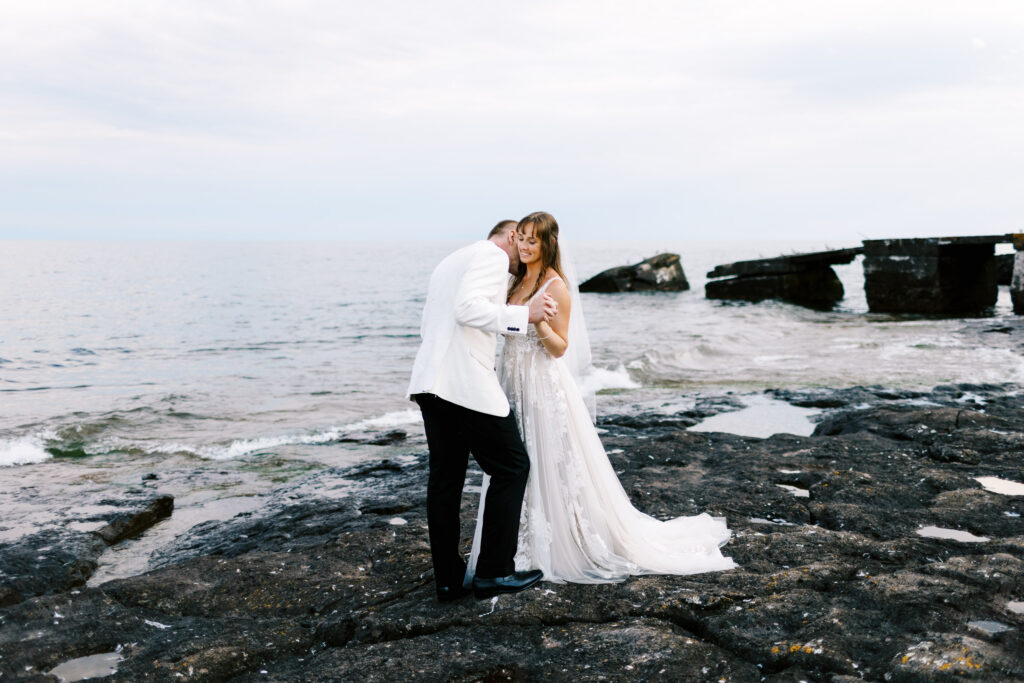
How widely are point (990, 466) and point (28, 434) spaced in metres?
11.4

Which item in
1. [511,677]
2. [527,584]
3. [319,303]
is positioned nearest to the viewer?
[511,677]

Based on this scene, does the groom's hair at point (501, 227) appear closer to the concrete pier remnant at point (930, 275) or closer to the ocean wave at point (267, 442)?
the ocean wave at point (267, 442)

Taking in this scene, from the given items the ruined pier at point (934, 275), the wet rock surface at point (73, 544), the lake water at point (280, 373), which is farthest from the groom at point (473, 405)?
the ruined pier at point (934, 275)

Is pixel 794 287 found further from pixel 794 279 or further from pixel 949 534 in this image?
pixel 949 534

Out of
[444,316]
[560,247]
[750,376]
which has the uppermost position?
[560,247]

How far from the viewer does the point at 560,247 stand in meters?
4.42

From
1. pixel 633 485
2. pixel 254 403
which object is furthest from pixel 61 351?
pixel 633 485

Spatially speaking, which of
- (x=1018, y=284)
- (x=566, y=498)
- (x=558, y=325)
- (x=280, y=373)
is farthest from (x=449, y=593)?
(x=1018, y=284)

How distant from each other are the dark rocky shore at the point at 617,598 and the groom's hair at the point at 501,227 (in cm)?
190

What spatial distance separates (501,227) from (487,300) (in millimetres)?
572

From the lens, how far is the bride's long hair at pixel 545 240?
4.27 meters

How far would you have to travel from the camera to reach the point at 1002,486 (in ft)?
19.2

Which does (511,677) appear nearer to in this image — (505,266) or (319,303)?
(505,266)

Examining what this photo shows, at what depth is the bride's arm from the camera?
4355 millimetres
